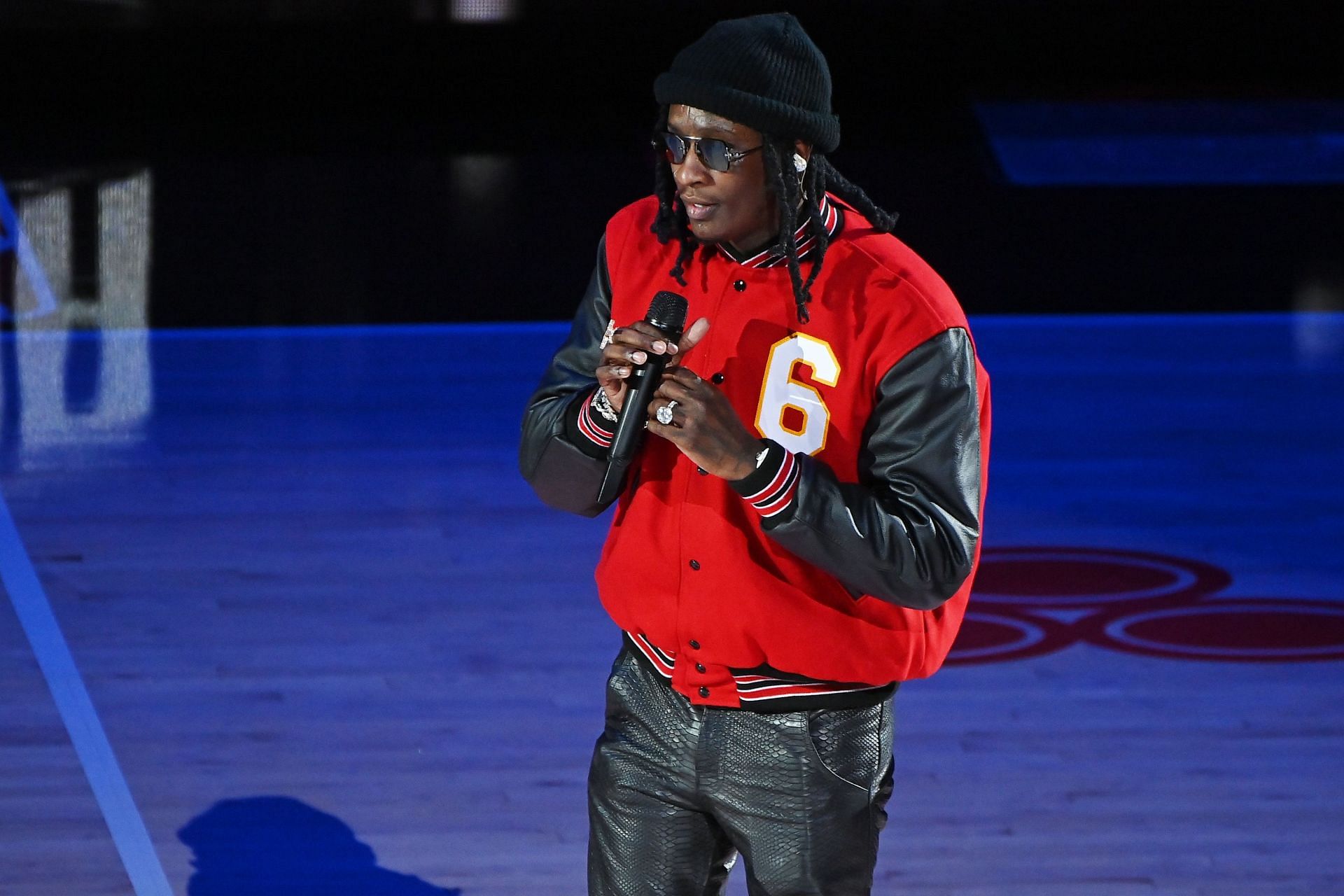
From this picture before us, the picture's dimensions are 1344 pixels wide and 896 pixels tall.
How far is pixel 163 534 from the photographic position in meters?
5.18

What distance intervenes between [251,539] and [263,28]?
3.74 metres

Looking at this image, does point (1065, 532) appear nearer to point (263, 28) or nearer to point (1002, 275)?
point (1002, 275)

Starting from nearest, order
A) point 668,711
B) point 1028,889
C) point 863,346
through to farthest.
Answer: point 863,346, point 668,711, point 1028,889

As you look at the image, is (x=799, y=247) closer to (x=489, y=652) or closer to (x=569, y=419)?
(x=569, y=419)

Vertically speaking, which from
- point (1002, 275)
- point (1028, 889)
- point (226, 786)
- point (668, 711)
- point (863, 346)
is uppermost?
point (863, 346)

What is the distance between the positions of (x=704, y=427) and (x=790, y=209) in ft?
0.90

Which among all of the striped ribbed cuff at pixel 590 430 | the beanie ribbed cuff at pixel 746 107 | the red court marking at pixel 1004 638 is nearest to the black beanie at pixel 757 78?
the beanie ribbed cuff at pixel 746 107

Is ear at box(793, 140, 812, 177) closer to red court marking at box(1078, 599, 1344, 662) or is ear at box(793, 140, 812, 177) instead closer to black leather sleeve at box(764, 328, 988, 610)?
black leather sleeve at box(764, 328, 988, 610)

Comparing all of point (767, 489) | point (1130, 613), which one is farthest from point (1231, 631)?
point (767, 489)

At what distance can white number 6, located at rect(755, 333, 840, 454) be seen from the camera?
5.81 ft

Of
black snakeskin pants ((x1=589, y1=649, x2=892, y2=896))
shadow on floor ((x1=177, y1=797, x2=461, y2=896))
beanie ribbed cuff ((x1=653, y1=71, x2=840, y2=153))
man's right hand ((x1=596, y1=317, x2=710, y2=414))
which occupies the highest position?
beanie ribbed cuff ((x1=653, y1=71, x2=840, y2=153))

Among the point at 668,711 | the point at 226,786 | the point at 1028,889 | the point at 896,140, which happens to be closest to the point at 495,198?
the point at 896,140

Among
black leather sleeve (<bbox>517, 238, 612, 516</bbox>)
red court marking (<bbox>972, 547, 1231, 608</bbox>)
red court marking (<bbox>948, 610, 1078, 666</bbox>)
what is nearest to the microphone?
black leather sleeve (<bbox>517, 238, 612, 516</bbox>)

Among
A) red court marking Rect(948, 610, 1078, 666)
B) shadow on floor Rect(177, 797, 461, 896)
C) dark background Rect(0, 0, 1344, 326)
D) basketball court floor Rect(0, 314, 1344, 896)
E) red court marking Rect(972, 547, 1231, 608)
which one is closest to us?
shadow on floor Rect(177, 797, 461, 896)
